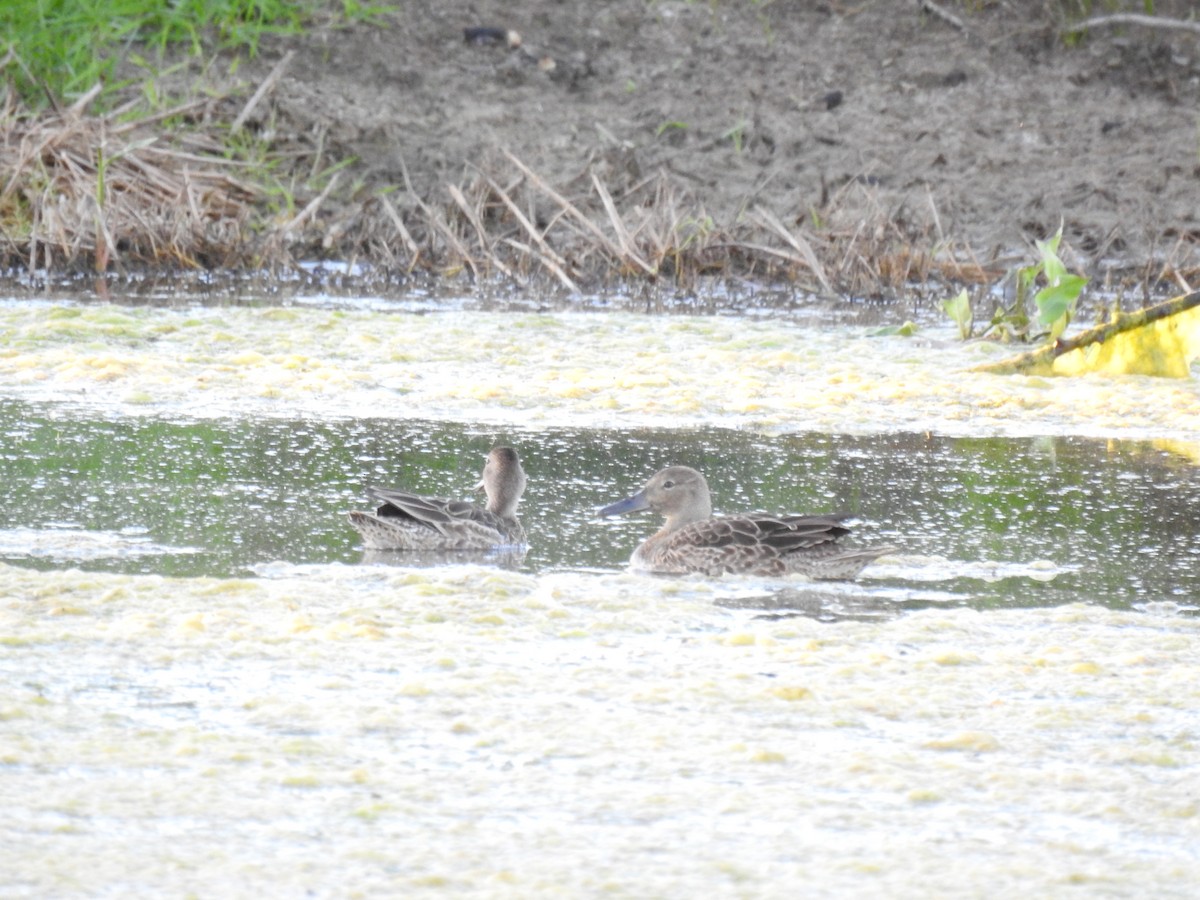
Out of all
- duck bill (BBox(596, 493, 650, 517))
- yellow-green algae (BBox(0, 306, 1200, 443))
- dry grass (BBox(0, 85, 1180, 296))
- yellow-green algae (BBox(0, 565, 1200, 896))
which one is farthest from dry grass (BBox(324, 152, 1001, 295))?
yellow-green algae (BBox(0, 565, 1200, 896))

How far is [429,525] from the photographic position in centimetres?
543

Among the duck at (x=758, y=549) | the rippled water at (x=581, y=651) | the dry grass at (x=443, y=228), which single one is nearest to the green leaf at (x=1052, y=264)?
the rippled water at (x=581, y=651)

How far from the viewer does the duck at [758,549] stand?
5184mm

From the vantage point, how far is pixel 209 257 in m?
11.5

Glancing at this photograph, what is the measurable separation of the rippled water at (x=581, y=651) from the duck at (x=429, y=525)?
90 millimetres

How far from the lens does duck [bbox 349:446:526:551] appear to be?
5.36 metres

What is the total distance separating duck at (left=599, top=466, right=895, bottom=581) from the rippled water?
0.25 ft

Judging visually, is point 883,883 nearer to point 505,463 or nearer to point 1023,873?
point 1023,873

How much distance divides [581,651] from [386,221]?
25.9 ft

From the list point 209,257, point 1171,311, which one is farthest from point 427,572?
point 209,257

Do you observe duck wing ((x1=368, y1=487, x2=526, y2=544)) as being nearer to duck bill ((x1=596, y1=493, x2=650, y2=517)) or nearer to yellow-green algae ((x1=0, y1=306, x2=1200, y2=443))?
duck bill ((x1=596, y1=493, x2=650, y2=517))

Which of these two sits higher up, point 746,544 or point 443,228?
point 443,228

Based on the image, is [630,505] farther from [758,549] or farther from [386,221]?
[386,221]

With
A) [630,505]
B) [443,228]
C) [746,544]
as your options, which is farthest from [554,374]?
[443,228]
